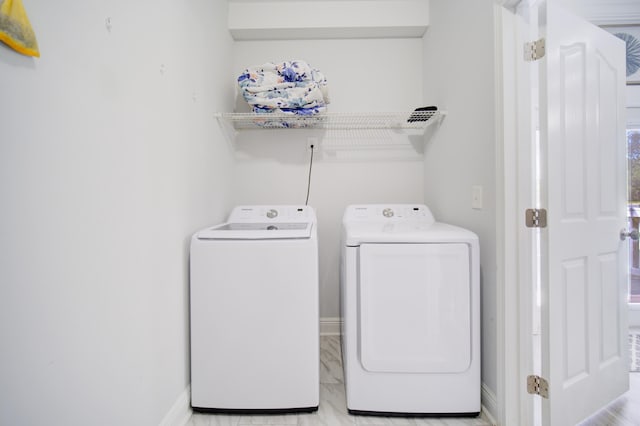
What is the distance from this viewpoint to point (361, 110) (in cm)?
222

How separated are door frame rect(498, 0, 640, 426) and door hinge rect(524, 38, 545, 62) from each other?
32 mm

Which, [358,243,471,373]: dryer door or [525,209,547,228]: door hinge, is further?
Answer: [358,243,471,373]: dryer door

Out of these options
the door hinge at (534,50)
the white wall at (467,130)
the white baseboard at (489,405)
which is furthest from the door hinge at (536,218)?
the white baseboard at (489,405)

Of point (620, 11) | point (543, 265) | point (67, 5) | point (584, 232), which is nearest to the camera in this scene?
point (67, 5)

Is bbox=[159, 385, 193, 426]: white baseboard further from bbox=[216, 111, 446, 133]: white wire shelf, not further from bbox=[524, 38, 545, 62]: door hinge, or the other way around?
bbox=[524, 38, 545, 62]: door hinge

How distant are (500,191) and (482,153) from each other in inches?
9.6

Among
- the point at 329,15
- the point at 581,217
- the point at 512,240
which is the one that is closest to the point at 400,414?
the point at 512,240

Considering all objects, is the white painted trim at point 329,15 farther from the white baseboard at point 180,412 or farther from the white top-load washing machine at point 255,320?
the white baseboard at point 180,412

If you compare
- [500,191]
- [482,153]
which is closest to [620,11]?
[482,153]

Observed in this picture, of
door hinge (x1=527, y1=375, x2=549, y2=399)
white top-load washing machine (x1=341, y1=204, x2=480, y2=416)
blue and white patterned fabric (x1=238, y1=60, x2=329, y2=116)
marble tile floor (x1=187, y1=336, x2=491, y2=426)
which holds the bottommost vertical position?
marble tile floor (x1=187, y1=336, x2=491, y2=426)

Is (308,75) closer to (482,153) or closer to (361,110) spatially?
(361,110)

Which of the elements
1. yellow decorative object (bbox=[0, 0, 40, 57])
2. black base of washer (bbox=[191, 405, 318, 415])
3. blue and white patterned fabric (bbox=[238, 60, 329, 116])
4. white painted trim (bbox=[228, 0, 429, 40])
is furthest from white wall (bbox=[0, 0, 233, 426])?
white painted trim (bbox=[228, 0, 429, 40])

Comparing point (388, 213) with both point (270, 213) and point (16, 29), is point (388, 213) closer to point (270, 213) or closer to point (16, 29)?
point (270, 213)

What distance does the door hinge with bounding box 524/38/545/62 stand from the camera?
45.4 inches
